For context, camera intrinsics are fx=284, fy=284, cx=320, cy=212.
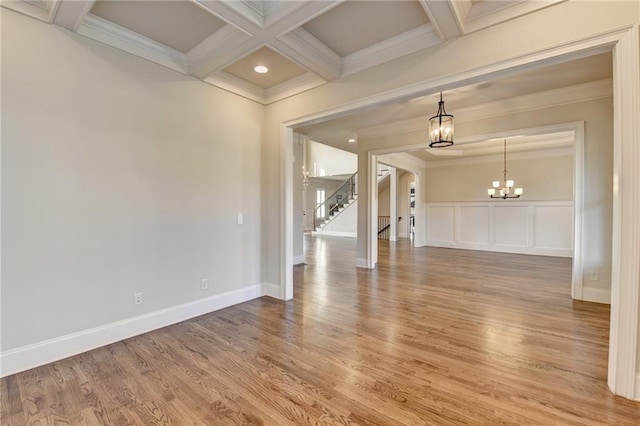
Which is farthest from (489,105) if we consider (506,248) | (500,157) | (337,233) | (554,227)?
(337,233)

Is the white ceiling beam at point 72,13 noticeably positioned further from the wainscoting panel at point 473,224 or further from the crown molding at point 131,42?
the wainscoting panel at point 473,224

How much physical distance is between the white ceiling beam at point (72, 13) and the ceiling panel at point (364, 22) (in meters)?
1.69

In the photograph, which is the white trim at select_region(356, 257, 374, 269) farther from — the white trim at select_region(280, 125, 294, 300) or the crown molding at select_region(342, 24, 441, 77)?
the crown molding at select_region(342, 24, 441, 77)

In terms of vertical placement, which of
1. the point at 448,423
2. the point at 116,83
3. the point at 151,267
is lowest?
the point at 448,423

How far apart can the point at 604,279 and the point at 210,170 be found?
526cm

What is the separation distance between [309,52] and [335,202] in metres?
12.1

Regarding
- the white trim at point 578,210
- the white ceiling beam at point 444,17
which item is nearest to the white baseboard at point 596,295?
the white trim at point 578,210

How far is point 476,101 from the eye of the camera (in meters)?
4.41

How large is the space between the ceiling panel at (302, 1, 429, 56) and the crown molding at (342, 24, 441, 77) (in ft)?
0.17

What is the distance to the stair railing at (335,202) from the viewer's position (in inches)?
531

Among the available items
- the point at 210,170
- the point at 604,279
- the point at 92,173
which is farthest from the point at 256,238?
the point at 604,279

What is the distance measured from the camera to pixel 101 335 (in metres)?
2.57

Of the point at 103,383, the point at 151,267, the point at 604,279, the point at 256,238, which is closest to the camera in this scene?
the point at 103,383

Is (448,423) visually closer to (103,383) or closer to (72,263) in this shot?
(103,383)
